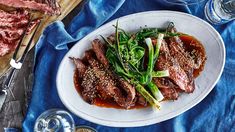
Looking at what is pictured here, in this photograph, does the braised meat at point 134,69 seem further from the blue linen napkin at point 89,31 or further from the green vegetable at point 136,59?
the blue linen napkin at point 89,31

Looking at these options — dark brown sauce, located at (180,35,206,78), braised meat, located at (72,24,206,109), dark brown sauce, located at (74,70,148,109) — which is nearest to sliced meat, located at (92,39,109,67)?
braised meat, located at (72,24,206,109)

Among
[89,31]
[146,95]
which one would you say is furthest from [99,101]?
[89,31]

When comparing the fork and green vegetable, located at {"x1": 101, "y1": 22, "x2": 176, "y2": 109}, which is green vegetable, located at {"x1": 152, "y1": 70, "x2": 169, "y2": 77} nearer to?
green vegetable, located at {"x1": 101, "y1": 22, "x2": 176, "y2": 109}

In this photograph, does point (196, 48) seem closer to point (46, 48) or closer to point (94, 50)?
point (94, 50)

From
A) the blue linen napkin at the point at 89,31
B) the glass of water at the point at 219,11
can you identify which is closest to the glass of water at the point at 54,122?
the blue linen napkin at the point at 89,31

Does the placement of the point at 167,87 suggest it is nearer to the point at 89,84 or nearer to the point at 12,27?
the point at 89,84
